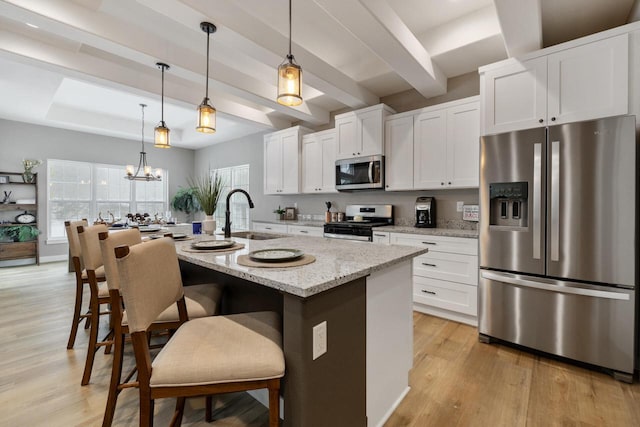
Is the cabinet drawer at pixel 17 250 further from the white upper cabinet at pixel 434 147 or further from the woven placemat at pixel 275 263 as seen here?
the white upper cabinet at pixel 434 147

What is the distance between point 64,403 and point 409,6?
387 cm

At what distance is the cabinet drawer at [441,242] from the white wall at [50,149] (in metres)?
6.66

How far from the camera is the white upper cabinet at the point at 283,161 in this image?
189 inches

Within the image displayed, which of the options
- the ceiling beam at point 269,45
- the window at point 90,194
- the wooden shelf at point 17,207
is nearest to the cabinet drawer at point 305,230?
the ceiling beam at point 269,45

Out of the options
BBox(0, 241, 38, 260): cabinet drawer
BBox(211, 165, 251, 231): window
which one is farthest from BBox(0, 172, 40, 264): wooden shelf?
BBox(211, 165, 251, 231): window

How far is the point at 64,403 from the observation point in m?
1.73

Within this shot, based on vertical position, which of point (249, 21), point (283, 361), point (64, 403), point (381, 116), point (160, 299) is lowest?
point (64, 403)

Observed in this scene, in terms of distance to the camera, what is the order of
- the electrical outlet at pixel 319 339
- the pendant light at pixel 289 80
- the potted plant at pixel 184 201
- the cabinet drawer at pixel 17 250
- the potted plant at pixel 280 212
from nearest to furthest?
the electrical outlet at pixel 319 339, the pendant light at pixel 289 80, the cabinet drawer at pixel 17 250, the potted plant at pixel 280 212, the potted plant at pixel 184 201

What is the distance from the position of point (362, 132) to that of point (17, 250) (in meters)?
6.51

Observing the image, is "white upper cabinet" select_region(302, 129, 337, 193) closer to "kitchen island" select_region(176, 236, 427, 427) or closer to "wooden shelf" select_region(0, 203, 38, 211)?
"kitchen island" select_region(176, 236, 427, 427)

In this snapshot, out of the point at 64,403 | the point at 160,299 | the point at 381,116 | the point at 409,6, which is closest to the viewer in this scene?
the point at 160,299

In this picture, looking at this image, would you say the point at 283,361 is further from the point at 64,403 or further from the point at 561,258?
the point at 561,258

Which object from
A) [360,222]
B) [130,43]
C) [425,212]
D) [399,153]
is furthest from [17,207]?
[425,212]

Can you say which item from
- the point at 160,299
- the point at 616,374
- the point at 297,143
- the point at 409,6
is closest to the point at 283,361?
the point at 160,299
